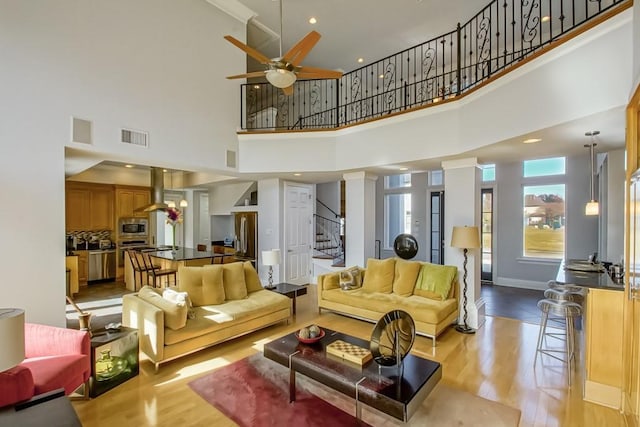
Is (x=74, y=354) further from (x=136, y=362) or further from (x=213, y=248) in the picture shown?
(x=213, y=248)

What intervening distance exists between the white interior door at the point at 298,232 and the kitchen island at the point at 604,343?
18.2 ft

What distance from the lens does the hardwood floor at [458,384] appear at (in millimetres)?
2615

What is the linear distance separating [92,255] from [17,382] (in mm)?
6728

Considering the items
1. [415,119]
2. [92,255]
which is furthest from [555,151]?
[92,255]

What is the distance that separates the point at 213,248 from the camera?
9.15 metres

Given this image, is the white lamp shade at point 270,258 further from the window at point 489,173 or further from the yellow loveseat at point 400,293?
the window at point 489,173

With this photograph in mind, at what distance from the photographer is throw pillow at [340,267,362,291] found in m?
5.32

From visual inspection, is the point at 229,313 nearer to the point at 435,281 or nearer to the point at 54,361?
the point at 54,361

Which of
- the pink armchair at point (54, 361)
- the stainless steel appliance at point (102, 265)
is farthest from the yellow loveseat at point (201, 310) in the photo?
the stainless steel appliance at point (102, 265)

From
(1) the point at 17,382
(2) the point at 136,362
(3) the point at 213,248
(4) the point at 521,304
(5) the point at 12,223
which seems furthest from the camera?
(3) the point at 213,248

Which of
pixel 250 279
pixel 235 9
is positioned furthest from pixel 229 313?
pixel 235 9

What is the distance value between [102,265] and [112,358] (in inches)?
237

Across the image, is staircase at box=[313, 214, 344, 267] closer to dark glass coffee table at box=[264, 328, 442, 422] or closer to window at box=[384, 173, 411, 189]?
window at box=[384, 173, 411, 189]

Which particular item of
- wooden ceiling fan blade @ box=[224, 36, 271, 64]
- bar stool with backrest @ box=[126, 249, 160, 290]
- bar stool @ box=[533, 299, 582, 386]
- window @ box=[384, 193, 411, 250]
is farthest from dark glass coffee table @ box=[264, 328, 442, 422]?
window @ box=[384, 193, 411, 250]
